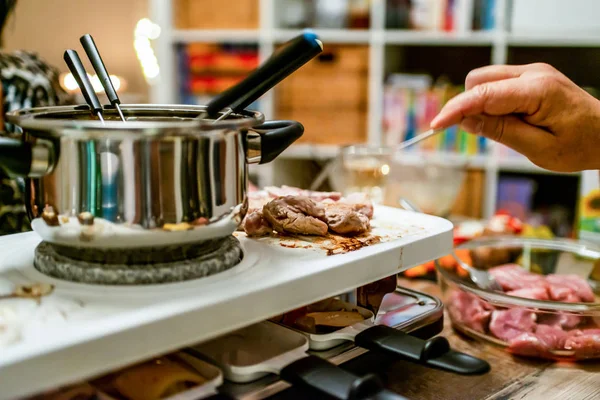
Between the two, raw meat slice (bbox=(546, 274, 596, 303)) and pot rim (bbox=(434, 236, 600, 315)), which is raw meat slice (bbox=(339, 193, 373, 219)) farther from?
raw meat slice (bbox=(546, 274, 596, 303))

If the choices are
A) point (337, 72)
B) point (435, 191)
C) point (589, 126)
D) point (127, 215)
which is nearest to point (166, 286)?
point (127, 215)

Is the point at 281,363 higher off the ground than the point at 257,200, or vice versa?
the point at 257,200

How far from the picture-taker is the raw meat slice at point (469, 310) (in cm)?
90

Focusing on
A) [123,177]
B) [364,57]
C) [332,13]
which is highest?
[332,13]

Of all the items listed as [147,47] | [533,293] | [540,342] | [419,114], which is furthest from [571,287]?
[147,47]

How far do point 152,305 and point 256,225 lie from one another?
25 cm

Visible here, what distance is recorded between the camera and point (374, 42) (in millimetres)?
2816

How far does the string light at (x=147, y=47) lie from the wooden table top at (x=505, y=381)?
8.71 ft

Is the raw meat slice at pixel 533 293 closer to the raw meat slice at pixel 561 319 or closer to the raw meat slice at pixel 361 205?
the raw meat slice at pixel 561 319

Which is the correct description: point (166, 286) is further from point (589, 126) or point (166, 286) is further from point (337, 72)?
point (337, 72)

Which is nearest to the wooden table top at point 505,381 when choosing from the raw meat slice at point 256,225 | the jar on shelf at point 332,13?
the raw meat slice at point 256,225

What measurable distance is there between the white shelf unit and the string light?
0.13 feet

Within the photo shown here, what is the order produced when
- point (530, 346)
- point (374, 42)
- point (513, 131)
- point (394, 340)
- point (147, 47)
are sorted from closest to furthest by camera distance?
point (394, 340) < point (530, 346) < point (513, 131) < point (374, 42) < point (147, 47)

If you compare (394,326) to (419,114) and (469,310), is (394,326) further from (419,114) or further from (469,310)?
(419,114)
